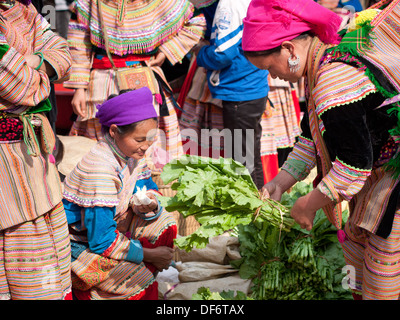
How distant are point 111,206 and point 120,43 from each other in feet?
4.91

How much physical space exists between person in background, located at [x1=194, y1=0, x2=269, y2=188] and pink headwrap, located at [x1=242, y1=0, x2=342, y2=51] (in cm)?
179

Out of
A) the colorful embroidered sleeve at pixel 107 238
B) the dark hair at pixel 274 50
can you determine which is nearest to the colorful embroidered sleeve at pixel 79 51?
the colorful embroidered sleeve at pixel 107 238

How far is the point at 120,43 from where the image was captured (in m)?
3.84

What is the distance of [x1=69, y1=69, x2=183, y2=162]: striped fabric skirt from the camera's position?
154 inches

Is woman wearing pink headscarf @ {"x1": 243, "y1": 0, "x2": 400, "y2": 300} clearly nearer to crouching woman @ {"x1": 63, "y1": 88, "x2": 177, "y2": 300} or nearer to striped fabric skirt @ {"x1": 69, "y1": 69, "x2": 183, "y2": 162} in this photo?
crouching woman @ {"x1": 63, "y1": 88, "x2": 177, "y2": 300}

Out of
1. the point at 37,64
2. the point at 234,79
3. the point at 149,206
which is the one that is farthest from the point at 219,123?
the point at 37,64

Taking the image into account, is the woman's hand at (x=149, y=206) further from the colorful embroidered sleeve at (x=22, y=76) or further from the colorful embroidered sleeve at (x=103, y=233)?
the colorful embroidered sleeve at (x=22, y=76)

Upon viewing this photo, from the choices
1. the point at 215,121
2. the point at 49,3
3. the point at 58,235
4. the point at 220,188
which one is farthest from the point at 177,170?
the point at 49,3

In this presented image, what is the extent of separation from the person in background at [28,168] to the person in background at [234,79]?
159 centimetres

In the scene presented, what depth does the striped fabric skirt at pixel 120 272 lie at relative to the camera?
292cm

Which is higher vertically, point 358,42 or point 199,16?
point 358,42

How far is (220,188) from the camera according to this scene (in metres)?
2.67
